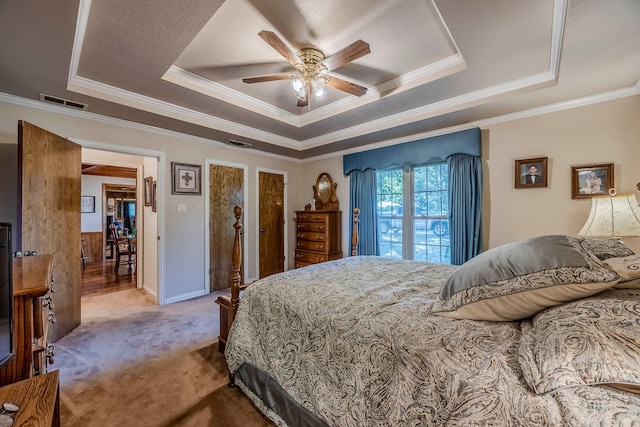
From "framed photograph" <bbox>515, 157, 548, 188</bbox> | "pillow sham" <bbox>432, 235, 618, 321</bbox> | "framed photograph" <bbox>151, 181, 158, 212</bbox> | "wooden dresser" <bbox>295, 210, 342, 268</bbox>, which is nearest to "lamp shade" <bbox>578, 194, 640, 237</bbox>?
"framed photograph" <bbox>515, 157, 548, 188</bbox>

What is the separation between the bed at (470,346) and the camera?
0.72 metres

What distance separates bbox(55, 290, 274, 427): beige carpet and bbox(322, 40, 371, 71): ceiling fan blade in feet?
8.05

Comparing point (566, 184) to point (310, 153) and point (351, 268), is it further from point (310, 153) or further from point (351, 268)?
point (310, 153)

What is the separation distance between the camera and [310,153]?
4910 millimetres

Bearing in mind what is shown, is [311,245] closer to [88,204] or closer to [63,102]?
[63,102]

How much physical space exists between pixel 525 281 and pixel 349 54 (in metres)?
1.76

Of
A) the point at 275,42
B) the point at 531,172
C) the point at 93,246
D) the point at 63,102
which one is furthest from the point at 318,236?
the point at 93,246

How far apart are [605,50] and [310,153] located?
3728mm

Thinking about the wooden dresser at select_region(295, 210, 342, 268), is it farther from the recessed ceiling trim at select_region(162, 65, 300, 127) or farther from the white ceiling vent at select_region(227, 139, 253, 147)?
the recessed ceiling trim at select_region(162, 65, 300, 127)

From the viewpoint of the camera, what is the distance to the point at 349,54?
1.92m

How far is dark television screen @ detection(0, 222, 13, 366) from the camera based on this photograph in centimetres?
90

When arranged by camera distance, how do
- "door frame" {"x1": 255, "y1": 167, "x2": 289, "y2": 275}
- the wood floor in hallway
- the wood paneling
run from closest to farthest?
the wood floor in hallway
"door frame" {"x1": 255, "y1": 167, "x2": 289, "y2": 275}
the wood paneling

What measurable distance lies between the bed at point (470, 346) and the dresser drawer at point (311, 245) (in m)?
2.66

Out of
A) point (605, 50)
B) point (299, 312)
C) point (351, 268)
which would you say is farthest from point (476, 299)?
point (605, 50)
